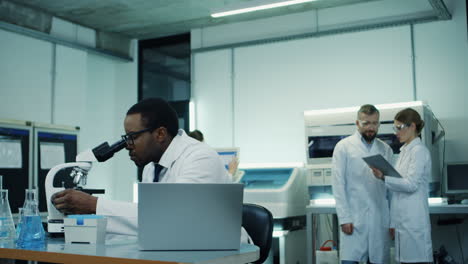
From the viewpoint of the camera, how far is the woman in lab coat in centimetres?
307

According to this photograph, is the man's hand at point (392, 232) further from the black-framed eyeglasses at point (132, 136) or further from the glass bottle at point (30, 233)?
the glass bottle at point (30, 233)

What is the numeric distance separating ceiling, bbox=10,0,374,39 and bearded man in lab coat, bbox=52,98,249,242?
9.17ft

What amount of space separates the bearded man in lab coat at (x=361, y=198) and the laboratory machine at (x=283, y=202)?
2.46ft

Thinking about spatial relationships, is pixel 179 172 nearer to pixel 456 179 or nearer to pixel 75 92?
pixel 456 179

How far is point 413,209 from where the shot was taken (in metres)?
3.10

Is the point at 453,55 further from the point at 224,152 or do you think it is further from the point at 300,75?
the point at 224,152

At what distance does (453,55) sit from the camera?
4305 mm

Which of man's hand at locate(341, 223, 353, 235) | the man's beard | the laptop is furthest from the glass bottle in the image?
the man's beard

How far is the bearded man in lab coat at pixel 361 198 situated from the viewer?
10.5 ft

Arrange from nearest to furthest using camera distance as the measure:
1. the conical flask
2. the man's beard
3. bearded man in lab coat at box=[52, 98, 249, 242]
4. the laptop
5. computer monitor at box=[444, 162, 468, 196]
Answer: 1. the laptop
2. bearded man in lab coat at box=[52, 98, 249, 242]
3. the conical flask
4. the man's beard
5. computer monitor at box=[444, 162, 468, 196]

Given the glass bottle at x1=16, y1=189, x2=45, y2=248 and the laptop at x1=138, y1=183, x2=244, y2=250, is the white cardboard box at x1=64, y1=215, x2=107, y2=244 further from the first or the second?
the laptop at x1=138, y1=183, x2=244, y2=250

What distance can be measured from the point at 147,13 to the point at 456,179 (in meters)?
3.16

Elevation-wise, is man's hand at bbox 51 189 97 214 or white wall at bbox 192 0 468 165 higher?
white wall at bbox 192 0 468 165

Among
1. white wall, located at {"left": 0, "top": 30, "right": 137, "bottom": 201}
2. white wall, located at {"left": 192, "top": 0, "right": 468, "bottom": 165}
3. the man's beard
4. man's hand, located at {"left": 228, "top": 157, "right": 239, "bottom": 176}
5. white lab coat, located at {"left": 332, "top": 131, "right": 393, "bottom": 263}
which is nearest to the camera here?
white lab coat, located at {"left": 332, "top": 131, "right": 393, "bottom": 263}
